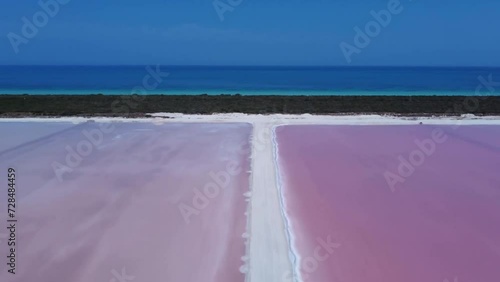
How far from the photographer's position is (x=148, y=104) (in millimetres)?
15453

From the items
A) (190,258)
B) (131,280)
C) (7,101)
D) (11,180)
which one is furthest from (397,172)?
(7,101)

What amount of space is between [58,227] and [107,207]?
0.71 meters

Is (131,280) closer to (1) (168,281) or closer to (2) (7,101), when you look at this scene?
(1) (168,281)

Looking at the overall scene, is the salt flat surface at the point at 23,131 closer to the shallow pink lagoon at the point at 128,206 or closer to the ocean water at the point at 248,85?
the shallow pink lagoon at the point at 128,206

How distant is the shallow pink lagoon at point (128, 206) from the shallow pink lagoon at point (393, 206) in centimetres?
76

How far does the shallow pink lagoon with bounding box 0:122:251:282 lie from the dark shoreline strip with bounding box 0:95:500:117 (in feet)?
13.4

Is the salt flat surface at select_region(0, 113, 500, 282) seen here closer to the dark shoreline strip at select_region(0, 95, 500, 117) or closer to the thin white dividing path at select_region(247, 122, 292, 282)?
the thin white dividing path at select_region(247, 122, 292, 282)

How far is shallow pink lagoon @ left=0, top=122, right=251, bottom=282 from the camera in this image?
13.9 feet

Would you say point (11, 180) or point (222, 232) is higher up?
point (11, 180)

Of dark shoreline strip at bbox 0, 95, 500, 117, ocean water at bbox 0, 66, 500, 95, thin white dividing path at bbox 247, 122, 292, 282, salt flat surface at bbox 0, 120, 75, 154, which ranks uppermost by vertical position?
ocean water at bbox 0, 66, 500, 95

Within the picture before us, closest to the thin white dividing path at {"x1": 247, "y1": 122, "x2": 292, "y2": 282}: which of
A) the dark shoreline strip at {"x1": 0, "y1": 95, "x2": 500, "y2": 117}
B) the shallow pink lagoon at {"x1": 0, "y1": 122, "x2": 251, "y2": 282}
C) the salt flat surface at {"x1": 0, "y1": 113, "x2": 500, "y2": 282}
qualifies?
the salt flat surface at {"x1": 0, "y1": 113, "x2": 500, "y2": 282}

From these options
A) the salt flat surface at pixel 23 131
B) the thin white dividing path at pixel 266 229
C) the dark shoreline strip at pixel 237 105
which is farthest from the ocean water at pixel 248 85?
the thin white dividing path at pixel 266 229

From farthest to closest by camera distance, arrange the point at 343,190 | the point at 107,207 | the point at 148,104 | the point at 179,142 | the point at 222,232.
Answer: the point at 148,104, the point at 179,142, the point at 343,190, the point at 107,207, the point at 222,232

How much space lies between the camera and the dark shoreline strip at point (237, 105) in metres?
13.8
